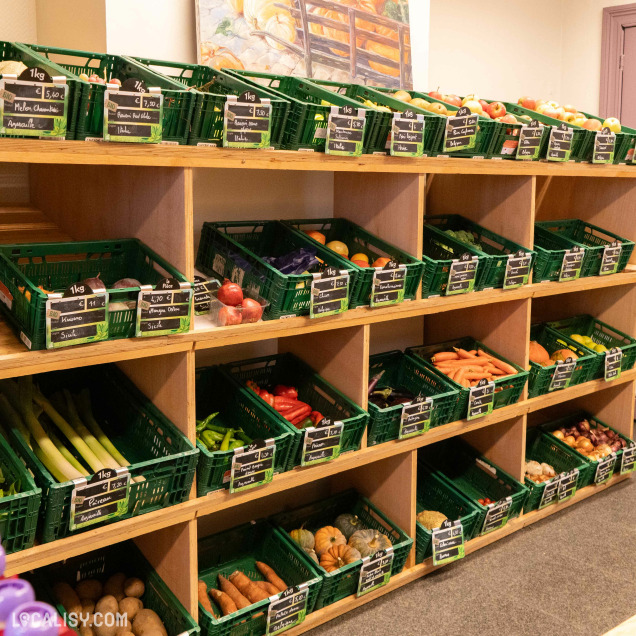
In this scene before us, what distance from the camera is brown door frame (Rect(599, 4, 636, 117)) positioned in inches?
171

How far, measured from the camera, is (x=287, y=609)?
229 cm

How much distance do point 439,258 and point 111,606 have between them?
1.71m

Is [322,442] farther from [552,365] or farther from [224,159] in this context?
[552,365]

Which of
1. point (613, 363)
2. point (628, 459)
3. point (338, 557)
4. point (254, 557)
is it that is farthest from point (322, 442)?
point (628, 459)

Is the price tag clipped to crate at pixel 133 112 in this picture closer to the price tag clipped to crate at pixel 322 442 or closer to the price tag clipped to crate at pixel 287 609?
the price tag clipped to crate at pixel 322 442

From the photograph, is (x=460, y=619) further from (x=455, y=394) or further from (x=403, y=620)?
(x=455, y=394)

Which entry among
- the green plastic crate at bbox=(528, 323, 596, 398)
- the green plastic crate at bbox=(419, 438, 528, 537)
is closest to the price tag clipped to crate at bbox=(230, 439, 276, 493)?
the green plastic crate at bbox=(419, 438, 528, 537)

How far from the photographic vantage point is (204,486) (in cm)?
208

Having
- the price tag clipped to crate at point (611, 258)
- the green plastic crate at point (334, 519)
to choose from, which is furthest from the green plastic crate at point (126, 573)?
the price tag clipped to crate at point (611, 258)

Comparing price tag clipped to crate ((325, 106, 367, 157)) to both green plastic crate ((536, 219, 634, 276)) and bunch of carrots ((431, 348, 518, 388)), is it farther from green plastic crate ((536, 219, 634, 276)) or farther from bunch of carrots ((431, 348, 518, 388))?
green plastic crate ((536, 219, 634, 276))

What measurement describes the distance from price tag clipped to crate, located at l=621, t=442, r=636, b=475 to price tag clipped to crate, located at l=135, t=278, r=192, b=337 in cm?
255

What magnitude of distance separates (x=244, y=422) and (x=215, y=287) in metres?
0.50

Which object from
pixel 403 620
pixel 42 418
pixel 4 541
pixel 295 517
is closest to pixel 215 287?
pixel 42 418

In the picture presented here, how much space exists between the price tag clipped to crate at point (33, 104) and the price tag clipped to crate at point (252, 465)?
1.02 metres
